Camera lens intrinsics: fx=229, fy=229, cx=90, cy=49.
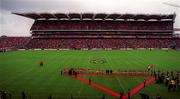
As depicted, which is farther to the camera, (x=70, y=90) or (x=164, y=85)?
(x=164, y=85)

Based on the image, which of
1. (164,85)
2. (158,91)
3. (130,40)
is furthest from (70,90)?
(130,40)

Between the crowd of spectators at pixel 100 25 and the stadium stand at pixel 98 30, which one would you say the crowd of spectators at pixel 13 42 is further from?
the crowd of spectators at pixel 100 25

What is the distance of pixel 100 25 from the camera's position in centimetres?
9738

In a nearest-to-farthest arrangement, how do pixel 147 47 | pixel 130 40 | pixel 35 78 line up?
pixel 35 78 < pixel 147 47 < pixel 130 40

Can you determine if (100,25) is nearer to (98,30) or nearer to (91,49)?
(98,30)

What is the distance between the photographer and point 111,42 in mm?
87188

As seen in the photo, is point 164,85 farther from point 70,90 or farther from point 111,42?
point 111,42

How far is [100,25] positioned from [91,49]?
21868mm

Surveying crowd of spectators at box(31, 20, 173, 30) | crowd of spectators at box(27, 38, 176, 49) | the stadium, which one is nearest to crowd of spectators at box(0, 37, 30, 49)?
the stadium

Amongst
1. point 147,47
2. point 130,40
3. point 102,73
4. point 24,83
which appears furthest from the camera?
point 130,40

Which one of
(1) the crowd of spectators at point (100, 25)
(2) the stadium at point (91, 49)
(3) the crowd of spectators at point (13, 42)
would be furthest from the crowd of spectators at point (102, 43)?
(1) the crowd of spectators at point (100, 25)

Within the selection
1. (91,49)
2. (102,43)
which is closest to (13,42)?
(91,49)

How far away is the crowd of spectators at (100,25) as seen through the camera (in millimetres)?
95938

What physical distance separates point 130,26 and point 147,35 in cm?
803
